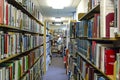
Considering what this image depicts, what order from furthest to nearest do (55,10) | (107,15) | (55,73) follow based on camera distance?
(55,10) < (55,73) < (107,15)

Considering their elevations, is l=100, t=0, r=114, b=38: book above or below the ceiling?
below

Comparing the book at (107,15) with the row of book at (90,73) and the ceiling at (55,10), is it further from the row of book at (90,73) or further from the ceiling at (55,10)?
the ceiling at (55,10)

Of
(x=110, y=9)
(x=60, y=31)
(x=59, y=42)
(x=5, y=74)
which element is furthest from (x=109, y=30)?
(x=60, y=31)

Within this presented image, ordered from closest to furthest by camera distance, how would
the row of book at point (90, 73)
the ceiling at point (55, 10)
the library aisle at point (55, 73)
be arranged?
the row of book at point (90, 73), the library aisle at point (55, 73), the ceiling at point (55, 10)

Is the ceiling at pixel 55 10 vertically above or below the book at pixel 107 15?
above

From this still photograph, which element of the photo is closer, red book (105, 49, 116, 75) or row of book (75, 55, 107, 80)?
red book (105, 49, 116, 75)

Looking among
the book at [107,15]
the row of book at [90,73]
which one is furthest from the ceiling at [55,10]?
the book at [107,15]

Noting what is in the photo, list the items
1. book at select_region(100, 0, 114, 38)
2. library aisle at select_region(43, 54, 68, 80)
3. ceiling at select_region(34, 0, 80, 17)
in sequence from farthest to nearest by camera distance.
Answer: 1. ceiling at select_region(34, 0, 80, 17)
2. library aisle at select_region(43, 54, 68, 80)
3. book at select_region(100, 0, 114, 38)

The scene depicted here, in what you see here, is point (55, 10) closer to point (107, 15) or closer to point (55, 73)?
point (55, 73)

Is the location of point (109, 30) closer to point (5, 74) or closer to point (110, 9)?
point (110, 9)

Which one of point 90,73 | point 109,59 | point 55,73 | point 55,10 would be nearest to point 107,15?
→ point 109,59

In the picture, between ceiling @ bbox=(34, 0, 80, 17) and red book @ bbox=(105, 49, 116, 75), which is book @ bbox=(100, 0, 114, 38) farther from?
ceiling @ bbox=(34, 0, 80, 17)

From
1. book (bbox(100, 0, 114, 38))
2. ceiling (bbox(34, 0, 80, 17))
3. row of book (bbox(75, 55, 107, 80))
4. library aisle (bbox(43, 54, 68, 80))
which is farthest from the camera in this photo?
ceiling (bbox(34, 0, 80, 17))

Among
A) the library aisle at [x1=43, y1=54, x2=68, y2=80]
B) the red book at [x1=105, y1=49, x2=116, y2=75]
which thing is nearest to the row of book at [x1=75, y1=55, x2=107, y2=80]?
the red book at [x1=105, y1=49, x2=116, y2=75]
